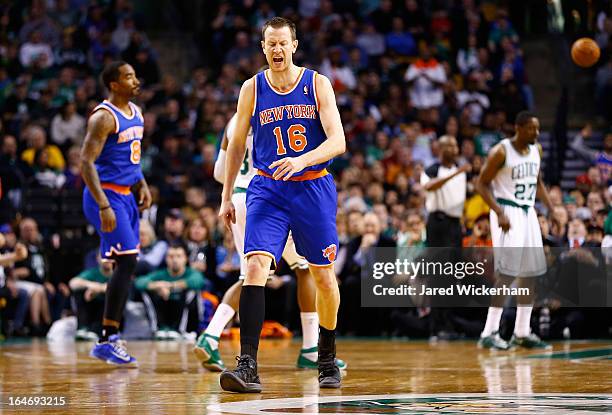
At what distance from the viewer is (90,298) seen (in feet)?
45.2

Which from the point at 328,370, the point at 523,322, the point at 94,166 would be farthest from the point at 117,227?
the point at 523,322

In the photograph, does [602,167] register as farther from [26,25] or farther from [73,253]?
[26,25]

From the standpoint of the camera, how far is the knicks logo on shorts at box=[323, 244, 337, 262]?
703 cm

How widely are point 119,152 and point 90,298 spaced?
488 centimetres

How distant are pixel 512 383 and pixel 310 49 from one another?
45.2ft

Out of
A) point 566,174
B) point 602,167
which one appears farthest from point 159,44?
point 602,167

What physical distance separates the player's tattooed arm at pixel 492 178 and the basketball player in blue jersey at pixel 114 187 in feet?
11.7

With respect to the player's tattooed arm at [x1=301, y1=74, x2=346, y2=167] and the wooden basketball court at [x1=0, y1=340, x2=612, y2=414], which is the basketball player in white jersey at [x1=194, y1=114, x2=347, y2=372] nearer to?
the wooden basketball court at [x1=0, y1=340, x2=612, y2=414]

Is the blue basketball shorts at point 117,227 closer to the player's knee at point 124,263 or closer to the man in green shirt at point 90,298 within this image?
the player's knee at point 124,263

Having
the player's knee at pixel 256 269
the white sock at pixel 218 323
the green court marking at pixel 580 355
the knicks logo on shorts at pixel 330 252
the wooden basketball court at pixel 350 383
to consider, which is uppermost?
the knicks logo on shorts at pixel 330 252

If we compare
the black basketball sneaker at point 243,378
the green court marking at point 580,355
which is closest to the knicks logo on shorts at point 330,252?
the black basketball sneaker at point 243,378

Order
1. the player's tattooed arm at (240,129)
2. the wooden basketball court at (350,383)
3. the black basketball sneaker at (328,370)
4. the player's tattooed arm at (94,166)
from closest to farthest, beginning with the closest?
1. the wooden basketball court at (350,383)
2. the black basketball sneaker at (328,370)
3. the player's tattooed arm at (240,129)
4. the player's tattooed arm at (94,166)

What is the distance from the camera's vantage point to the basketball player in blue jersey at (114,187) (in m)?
9.03

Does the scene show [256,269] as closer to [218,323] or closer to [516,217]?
[218,323]
